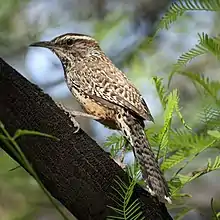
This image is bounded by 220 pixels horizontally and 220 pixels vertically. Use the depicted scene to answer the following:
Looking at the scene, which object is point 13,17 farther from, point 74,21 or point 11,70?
point 11,70

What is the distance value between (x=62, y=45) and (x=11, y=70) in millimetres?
1866

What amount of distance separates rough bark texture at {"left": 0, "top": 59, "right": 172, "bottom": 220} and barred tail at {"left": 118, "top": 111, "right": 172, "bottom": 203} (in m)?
0.09

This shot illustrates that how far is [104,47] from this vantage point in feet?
9.90

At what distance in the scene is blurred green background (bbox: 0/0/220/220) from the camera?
2391mm

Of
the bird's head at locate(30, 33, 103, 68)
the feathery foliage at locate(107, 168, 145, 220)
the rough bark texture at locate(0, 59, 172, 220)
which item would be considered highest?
the bird's head at locate(30, 33, 103, 68)

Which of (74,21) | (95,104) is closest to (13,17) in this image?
(74,21)

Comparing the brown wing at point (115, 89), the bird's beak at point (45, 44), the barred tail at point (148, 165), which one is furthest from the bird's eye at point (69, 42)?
the barred tail at point (148, 165)

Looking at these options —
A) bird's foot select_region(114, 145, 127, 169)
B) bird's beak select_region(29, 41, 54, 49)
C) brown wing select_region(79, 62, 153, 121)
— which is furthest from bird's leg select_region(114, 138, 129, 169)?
bird's beak select_region(29, 41, 54, 49)

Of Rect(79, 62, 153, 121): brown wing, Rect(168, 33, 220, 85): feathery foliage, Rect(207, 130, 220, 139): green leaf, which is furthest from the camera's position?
Rect(79, 62, 153, 121): brown wing

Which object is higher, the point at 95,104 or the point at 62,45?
the point at 62,45

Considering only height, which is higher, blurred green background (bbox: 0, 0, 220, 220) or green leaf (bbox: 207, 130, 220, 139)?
blurred green background (bbox: 0, 0, 220, 220)

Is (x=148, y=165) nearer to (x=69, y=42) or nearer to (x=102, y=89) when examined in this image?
(x=102, y=89)

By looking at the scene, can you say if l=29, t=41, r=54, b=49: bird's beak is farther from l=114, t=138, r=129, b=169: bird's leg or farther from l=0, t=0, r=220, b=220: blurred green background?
l=114, t=138, r=129, b=169: bird's leg

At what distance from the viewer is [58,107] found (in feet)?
4.28
